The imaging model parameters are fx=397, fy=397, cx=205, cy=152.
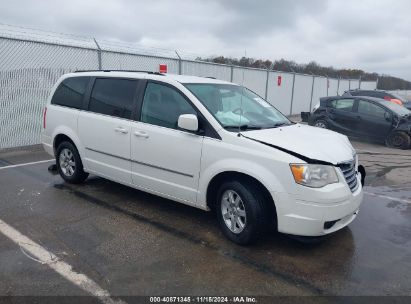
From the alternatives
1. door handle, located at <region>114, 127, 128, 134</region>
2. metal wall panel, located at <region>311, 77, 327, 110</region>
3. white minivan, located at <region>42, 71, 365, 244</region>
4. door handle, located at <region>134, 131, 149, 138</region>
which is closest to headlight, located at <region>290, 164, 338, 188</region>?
white minivan, located at <region>42, 71, 365, 244</region>

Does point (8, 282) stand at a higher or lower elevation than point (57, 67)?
lower

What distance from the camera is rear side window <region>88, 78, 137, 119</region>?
531 cm

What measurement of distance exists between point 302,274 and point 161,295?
1.36 meters

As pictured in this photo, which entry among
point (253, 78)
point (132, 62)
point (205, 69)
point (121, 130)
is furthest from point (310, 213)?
point (253, 78)

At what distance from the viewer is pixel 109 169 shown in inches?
219

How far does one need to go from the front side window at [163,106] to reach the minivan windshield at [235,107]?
19cm

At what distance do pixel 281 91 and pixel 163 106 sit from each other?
14.9 meters

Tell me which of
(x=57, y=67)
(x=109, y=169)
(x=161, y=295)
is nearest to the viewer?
(x=161, y=295)

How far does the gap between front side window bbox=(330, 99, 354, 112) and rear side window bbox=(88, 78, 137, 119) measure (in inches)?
351

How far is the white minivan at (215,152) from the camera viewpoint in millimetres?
3920

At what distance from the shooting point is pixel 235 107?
500 cm

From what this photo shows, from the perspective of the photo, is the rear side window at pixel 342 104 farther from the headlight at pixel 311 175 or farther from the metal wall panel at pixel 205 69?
the headlight at pixel 311 175

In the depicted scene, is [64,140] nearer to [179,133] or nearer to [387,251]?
[179,133]

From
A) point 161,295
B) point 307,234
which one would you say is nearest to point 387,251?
point 307,234
